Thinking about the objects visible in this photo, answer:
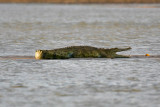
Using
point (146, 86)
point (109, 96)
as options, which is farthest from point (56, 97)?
point (146, 86)

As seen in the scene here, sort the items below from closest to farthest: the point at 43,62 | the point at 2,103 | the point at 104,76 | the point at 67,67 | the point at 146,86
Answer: the point at 2,103 → the point at 146,86 → the point at 104,76 → the point at 67,67 → the point at 43,62

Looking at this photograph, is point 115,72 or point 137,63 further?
point 137,63

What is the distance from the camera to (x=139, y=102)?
13109 millimetres

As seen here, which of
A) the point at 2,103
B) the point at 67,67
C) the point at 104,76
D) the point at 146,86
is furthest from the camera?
the point at 67,67

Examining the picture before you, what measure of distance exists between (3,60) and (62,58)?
6.78 feet

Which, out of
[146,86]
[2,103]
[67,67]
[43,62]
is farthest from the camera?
[43,62]

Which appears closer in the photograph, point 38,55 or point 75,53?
point 38,55

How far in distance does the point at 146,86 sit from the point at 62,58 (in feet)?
20.8

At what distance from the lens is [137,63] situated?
65.1ft

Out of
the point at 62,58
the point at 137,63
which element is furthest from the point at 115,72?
the point at 62,58

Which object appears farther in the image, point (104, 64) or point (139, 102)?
point (104, 64)

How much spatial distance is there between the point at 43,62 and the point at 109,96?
264 inches

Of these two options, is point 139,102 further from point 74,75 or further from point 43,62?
point 43,62

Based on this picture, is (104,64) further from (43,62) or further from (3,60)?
(3,60)
